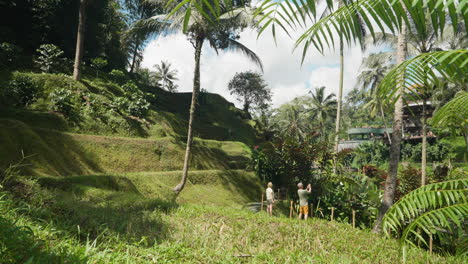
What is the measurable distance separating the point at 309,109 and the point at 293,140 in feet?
83.9

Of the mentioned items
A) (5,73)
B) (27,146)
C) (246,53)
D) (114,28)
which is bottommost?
(27,146)

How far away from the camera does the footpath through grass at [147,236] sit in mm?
2645

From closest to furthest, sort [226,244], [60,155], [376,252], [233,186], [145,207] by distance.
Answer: [226,244], [376,252], [145,207], [60,155], [233,186]

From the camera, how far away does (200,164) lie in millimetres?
15188

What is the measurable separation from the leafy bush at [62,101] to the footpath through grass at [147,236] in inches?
185

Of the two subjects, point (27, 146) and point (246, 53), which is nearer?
point (27, 146)

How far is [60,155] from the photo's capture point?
9.34 metres

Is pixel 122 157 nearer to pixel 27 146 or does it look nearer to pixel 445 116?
pixel 27 146

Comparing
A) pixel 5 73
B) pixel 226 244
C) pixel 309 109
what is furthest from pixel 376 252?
pixel 309 109

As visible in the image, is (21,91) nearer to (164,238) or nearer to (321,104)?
(164,238)

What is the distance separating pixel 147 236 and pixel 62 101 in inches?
375

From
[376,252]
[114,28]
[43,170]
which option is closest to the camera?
[376,252]

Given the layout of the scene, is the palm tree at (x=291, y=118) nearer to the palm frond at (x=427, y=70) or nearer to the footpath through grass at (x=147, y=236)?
the footpath through grass at (x=147, y=236)

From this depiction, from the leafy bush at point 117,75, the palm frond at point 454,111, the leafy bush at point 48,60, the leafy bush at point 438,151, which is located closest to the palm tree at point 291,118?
the leafy bush at point 438,151
